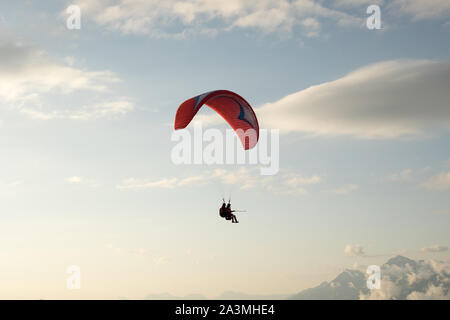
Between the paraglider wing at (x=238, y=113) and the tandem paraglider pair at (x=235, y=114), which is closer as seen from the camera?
the tandem paraglider pair at (x=235, y=114)

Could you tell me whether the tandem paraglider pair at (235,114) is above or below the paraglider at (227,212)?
above

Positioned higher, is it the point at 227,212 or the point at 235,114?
the point at 235,114

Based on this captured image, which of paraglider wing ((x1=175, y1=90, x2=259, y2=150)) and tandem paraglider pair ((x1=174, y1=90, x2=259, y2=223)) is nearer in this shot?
tandem paraglider pair ((x1=174, y1=90, x2=259, y2=223))

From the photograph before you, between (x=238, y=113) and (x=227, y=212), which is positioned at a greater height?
(x=238, y=113)

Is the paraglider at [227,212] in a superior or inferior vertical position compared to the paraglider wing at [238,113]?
inferior

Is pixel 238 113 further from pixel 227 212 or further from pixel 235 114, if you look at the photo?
pixel 227 212

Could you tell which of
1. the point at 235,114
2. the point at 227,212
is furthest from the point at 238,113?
the point at 227,212

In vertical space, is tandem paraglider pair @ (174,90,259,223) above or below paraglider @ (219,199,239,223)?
above

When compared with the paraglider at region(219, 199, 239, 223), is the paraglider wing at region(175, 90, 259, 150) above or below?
above
